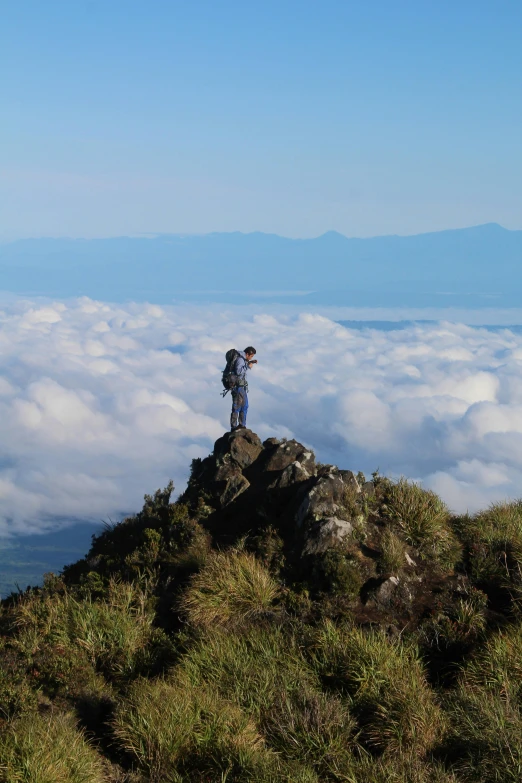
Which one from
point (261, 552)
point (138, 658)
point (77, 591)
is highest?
point (261, 552)

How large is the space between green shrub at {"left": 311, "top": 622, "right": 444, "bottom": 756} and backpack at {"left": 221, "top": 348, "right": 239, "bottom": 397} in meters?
8.95

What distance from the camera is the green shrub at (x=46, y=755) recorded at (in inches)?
350

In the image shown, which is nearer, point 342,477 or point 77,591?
point 77,591

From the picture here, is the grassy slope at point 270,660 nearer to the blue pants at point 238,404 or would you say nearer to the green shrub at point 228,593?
the green shrub at point 228,593

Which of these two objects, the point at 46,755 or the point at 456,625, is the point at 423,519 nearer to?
the point at 456,625

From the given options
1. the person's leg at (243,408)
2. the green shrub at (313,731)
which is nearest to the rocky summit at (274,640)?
the green shrub at (313,731)

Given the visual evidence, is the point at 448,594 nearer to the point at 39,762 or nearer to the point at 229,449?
the point at 229,449

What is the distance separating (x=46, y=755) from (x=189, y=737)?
1.90 metres

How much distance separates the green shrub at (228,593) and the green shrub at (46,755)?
354 cm

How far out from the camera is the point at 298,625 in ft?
42.4

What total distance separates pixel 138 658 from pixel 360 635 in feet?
12.4

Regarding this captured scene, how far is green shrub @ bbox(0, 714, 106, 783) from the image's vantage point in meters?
8.90

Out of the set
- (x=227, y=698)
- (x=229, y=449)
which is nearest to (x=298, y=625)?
(x=227, y=698)

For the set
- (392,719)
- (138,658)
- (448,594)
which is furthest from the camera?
(448,594)
